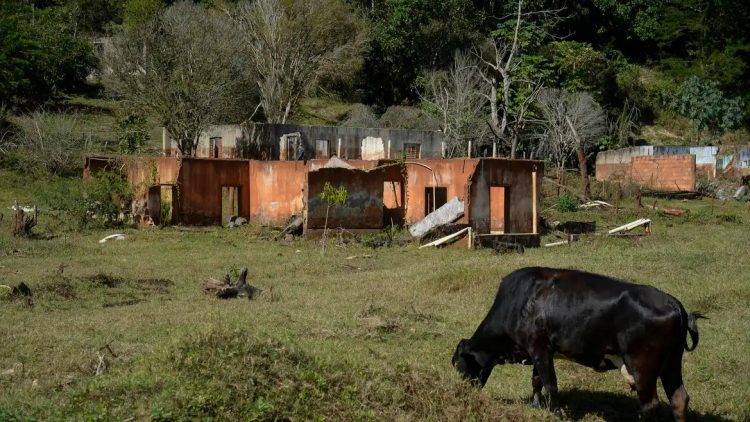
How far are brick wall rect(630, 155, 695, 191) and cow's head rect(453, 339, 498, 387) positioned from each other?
34.9 m

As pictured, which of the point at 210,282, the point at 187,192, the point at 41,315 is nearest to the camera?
the point at 41,315

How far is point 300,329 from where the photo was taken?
12.9 m

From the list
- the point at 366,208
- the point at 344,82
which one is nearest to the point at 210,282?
the point at 366,208

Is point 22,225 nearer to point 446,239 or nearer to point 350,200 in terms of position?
point 350,200

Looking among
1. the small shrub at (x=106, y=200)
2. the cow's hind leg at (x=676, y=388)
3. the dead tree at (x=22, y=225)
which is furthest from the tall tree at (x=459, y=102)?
the cow's hind leg at (x=676, y=388)

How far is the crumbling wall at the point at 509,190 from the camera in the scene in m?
27.1

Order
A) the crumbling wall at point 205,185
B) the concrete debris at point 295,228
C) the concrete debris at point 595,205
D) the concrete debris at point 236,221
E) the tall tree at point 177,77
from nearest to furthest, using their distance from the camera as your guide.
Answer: the concrete debris at point 295,228, the crumbling wall at point 205,185, the concrete debris at point 236,221, the concrete debris at point 595,205, the tall tree at point 177,77

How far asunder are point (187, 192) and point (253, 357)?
74.4ft

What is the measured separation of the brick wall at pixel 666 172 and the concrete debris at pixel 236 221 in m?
20.2

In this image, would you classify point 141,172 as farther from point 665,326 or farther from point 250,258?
point 665,326

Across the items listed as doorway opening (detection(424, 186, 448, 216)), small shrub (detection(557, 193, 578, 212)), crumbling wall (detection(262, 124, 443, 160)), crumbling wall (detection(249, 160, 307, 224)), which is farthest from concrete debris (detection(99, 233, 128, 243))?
small shrub (detection(557, 193, 578, 212))

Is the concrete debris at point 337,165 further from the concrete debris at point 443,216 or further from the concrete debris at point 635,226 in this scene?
the concrete debris at point 635,226

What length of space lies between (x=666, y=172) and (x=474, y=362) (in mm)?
35695

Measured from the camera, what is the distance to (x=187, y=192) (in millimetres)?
30391
